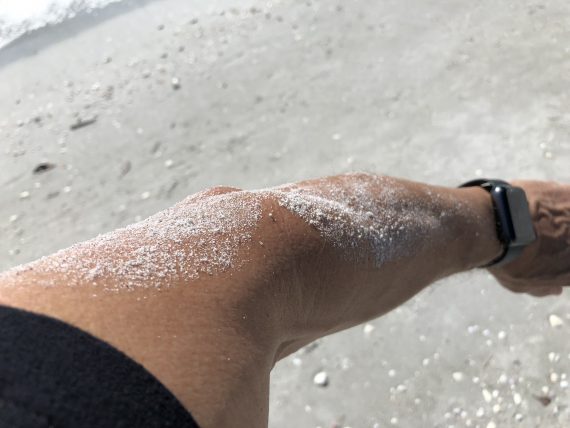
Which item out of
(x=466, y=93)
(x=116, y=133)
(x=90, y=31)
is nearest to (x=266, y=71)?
(x=116, y=133)

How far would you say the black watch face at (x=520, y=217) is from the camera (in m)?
1.17

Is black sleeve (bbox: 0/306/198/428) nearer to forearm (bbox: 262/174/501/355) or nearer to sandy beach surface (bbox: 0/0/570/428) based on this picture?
forearm (bbox: 262/174/501/355)

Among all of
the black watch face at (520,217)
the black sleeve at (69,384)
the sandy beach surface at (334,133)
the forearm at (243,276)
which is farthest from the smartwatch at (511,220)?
the black sleeve at (69,384)

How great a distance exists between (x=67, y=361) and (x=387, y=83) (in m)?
1.82

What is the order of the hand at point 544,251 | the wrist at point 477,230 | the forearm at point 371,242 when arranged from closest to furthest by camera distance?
the forearm at point 371,242 < the wrist at point 477,230 < the hand at point 544,251

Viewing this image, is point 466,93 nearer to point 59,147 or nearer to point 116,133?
point 116,133

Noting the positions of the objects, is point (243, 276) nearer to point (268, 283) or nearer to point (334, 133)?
point (268, 283)

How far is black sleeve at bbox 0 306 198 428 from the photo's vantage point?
0.48 m

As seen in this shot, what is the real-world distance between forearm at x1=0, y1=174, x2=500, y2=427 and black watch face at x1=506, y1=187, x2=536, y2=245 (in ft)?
0.40

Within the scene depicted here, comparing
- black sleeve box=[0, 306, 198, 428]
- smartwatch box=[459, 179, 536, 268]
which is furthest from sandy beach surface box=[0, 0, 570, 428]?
black sleeve box=[0, 306, 198, 428]

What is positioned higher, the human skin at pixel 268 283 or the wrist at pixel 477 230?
the human skin at pixel 268 283

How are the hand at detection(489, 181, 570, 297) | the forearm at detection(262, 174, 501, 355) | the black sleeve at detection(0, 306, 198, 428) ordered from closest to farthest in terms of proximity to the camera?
the black sleeve at detection(0, 306, 198, 428), the forearm at detection(262, 174, 501, 355), the hand at detection(489, 181, 570, 297)

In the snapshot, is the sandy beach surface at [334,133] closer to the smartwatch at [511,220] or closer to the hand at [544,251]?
the hand at [544,251]

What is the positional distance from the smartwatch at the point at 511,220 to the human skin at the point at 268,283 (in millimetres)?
19
